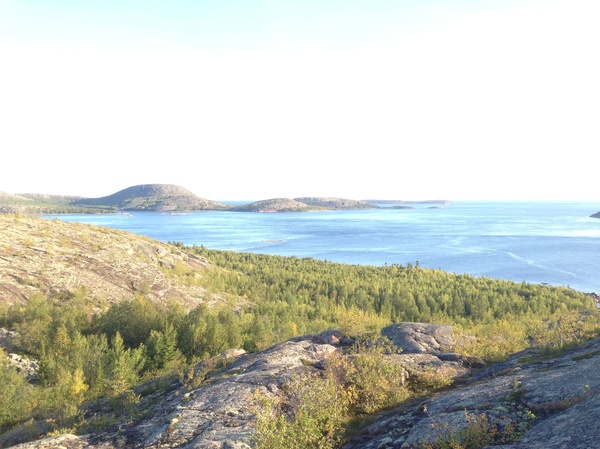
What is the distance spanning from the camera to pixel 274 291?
209ft

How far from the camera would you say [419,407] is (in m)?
11.5

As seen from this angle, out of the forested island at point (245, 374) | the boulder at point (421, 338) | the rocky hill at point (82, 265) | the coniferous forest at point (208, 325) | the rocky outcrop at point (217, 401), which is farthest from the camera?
the rocky hill at point (82, 265)

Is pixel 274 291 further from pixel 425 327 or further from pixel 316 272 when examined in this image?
pixel 425 327

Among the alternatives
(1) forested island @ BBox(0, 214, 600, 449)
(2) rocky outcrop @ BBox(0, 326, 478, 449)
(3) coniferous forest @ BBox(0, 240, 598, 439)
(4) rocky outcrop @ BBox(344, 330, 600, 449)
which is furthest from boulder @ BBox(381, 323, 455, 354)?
(4) rocky outcrop @ BBox(344, 330, 600, 449)

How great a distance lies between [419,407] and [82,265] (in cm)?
4462

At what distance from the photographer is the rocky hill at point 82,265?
37.1 meters

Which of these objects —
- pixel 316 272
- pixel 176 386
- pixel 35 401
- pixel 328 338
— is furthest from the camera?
pixel 316 272

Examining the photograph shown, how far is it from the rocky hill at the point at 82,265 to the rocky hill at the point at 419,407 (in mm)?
26812

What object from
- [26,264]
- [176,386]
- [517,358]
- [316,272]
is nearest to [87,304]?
[26,264]

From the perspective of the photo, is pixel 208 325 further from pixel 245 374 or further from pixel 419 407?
pixel 419 407

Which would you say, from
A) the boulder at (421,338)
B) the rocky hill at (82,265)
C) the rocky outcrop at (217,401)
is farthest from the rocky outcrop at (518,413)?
the rocky hill at (82,265)

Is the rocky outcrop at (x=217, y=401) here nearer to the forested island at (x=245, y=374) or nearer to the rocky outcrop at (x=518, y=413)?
the forested island at (x=245, y=374)

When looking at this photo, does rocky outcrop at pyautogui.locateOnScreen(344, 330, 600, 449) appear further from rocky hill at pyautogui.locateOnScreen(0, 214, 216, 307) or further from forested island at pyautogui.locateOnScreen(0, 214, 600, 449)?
rocky hill at pyautogui.locateOnScreen(0, 214, 216, 307)

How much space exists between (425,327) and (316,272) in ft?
196
